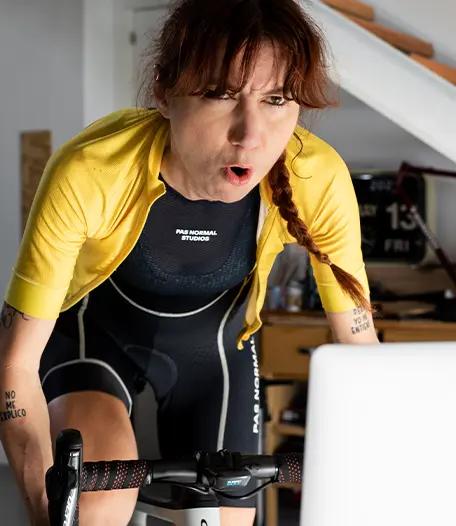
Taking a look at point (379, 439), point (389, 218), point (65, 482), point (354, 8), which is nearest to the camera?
point (379, 439)

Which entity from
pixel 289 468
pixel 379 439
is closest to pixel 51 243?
pixel 289 468

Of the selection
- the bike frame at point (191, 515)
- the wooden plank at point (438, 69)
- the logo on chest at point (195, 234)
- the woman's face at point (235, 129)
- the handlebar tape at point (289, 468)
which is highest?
the wooden plank at point (438, 69)

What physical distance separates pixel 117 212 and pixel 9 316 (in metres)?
0.23

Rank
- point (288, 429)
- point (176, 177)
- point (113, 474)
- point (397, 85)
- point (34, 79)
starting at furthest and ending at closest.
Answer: point (34, 79) < point (288, 429) < point (397, 85) < point (176, 177) < point (113, 474)

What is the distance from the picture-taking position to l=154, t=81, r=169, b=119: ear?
1.39 metres

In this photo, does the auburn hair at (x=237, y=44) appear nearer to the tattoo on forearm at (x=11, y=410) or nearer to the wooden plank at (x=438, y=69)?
the tattoo on forearm at (x=11, y=410)

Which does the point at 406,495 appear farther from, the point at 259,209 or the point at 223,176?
the point at 259,209

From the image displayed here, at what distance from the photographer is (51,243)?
1.32 meters

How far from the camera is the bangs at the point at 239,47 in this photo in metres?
1.25

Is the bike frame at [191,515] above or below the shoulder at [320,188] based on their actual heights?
below

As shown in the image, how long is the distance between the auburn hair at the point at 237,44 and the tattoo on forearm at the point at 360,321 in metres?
0.34

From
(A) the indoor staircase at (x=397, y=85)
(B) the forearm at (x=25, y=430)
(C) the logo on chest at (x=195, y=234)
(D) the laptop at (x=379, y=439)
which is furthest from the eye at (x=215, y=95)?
(A) the indoor staircase at (x=397, y=85)

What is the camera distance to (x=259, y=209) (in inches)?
63.0

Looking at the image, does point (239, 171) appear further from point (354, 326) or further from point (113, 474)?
point (113, 474)
